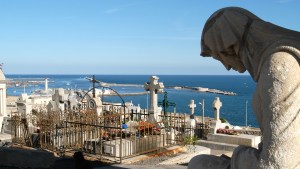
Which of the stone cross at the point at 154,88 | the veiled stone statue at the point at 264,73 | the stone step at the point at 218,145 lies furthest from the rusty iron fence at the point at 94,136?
the veiled stone statue at the point at 264,73

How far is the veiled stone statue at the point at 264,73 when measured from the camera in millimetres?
1823

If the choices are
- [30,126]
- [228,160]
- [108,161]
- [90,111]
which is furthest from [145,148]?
[228,160]

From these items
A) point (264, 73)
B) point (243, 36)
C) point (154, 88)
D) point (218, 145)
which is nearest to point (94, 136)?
point (154, 88)

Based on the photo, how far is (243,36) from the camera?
2170 mm

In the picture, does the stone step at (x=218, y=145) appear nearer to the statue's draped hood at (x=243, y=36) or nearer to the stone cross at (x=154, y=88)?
the stone cross at (x=154, y=88)

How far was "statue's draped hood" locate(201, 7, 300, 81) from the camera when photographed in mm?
2094

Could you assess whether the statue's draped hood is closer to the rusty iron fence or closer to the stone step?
the rusty iron fence

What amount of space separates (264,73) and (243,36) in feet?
1.09

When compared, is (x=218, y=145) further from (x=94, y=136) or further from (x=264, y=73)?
(x=264, y=73)

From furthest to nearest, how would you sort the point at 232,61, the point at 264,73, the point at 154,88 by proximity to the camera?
the point at 154,88
the point at 232,61
the point at 264,73

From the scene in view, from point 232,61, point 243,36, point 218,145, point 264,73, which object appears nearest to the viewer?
point 264,73

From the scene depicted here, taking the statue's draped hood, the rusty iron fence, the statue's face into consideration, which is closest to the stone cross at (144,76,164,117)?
the rusty iron fence

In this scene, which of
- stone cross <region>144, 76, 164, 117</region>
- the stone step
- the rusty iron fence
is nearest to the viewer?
the rusty iron fence

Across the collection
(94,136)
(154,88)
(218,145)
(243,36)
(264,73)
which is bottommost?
(218,145)
